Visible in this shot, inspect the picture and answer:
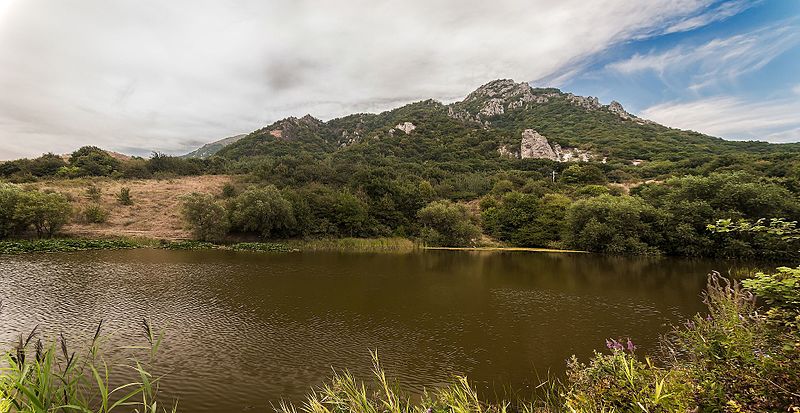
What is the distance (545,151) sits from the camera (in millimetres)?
92500

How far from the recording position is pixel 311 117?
144 m

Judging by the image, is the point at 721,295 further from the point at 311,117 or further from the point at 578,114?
the point at 311,117

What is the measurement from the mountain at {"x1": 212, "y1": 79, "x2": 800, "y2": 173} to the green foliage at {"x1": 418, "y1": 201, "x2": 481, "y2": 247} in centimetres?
3654

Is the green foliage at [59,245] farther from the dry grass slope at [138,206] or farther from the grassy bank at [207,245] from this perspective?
the dry grass slope at [138,206]

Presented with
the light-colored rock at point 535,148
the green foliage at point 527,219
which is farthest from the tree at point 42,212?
the light-colored rock at point 535,148

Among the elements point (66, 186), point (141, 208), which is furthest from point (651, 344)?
point (66, 186)

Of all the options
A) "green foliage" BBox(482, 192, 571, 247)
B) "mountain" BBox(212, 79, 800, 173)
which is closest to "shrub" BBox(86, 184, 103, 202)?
"mountain" BBox(212, 79, 800, 173)

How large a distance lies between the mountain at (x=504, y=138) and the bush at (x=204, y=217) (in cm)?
4596

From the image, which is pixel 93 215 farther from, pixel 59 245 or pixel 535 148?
pixel 535 148

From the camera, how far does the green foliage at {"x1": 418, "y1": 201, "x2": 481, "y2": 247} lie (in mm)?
49375

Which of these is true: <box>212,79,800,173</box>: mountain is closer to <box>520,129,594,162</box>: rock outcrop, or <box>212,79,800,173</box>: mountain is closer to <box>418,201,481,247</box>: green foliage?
<box>520,129,594,162</box>: rock outcrop

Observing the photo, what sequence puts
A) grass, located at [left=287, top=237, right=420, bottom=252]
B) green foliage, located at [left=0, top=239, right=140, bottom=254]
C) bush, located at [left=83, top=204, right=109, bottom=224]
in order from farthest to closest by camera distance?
1. grass, located at [left=287, top=237, right=420, bottom=252]
2. bush, located at [left=83, top=204, right=109, bottom=224]
3. green foliage, located at [left=0, top=239, right=140, bottom=254]

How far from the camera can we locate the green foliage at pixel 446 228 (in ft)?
162

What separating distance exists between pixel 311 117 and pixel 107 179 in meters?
90.0
